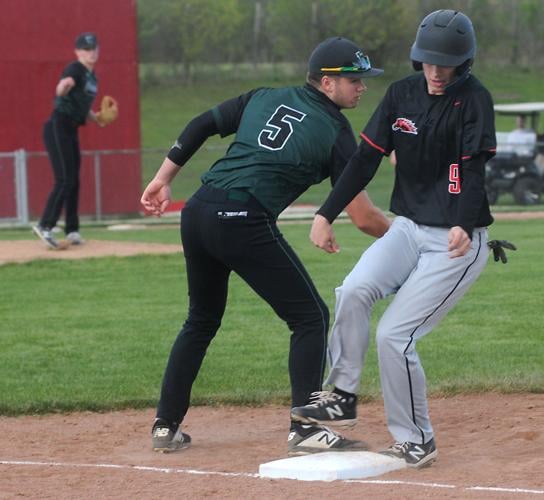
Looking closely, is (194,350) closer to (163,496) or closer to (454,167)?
(163,496)

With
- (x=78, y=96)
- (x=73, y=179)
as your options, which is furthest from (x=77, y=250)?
(x=78, y=96)

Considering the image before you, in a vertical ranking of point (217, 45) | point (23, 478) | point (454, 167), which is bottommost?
point (217, 45)

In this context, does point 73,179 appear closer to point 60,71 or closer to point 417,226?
point 417,226

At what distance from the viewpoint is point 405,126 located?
572cm

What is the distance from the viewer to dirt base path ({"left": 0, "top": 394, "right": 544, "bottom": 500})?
535cm

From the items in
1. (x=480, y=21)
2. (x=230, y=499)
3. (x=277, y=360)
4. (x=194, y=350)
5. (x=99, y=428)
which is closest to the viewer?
(x=230, y=499)

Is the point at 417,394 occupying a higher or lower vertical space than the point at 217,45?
higher

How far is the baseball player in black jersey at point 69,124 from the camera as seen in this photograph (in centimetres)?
1414

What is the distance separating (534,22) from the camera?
54188mm

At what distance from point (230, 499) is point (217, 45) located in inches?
2052

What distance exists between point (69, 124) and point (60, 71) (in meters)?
9.81

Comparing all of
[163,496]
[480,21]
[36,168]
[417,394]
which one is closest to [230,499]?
[163,496]

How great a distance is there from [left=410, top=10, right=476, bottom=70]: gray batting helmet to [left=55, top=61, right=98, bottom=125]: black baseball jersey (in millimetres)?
8833

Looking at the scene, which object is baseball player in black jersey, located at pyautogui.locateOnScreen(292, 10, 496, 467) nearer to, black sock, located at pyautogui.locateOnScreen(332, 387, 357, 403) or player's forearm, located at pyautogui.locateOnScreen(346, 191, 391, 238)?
black sock, located at pyautogui.locateOnScreen(332, 387, 357, 403)
